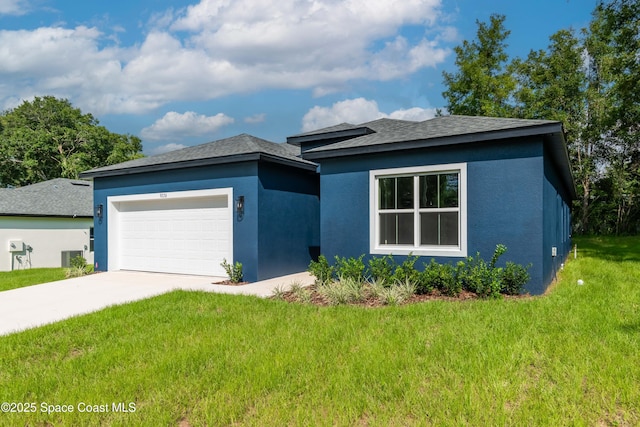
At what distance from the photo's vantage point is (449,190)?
301 inches

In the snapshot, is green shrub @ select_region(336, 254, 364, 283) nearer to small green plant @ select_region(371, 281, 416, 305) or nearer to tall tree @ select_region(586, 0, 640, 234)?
small green plant @ select_region(371, 281, 416, 305)

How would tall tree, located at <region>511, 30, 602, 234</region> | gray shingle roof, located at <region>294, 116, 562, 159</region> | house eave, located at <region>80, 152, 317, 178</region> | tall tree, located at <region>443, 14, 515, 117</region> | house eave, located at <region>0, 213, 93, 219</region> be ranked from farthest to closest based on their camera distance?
tall tree, located at <region>443, 14, 515, 117</region> < tall tree, located at <region>511, 30, 602, 234</region> < house eave, located at <region>0, 213, 93, 219</region> < house eave, located at <region>80, 152, 317, 178</region> < gray shingle roof, located at <region>294, 116, 562, 159</region>

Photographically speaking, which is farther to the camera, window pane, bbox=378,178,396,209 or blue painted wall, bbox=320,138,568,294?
window pane, bbox=378,178,396,209

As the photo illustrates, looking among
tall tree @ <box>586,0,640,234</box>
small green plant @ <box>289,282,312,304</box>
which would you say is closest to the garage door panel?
small green plant @ <box>289,282,312,304</box>

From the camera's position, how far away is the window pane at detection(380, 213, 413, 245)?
799 cm

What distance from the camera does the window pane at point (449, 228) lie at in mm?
7570

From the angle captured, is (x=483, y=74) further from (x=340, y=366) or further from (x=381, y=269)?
(x=340, y=366)

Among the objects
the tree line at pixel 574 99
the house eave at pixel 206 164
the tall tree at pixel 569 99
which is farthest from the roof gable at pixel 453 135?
the tall tree at pixel 569 99

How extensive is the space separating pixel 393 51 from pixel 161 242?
10.9m

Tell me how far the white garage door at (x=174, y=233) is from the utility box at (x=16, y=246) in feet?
26.5

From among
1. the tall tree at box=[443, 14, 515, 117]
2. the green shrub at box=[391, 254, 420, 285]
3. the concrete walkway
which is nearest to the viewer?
the concrete walkway

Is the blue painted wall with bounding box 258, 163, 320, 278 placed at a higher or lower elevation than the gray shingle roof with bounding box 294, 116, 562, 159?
lower

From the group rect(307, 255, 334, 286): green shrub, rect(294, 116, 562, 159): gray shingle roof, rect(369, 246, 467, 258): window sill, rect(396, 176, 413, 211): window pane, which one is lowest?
rect(307, 255, 334, 286): green shrub

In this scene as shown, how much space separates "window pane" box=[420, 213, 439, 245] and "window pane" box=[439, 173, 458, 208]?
315mm
